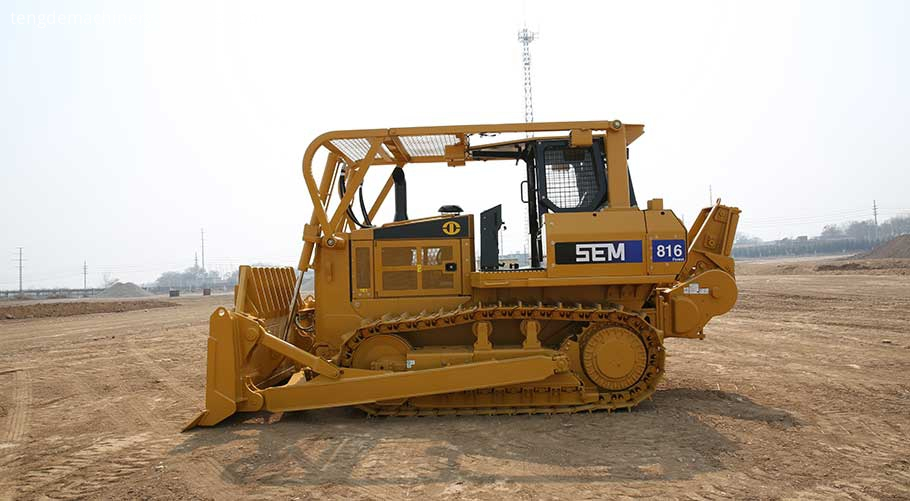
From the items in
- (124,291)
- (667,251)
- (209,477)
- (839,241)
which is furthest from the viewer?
(839,241)

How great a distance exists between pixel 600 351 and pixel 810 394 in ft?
10.4

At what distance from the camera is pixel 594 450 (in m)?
5.34

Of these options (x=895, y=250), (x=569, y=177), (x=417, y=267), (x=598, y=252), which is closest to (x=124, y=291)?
(x=417, y=267)

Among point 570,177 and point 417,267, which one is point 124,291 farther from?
point 570,177

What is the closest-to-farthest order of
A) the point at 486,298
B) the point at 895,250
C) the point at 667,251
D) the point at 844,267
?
the point at 667,251
the point at 486,298
the point at 844,267
the point at 895,250

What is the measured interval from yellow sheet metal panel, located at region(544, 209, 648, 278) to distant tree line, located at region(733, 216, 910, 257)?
99.8 m

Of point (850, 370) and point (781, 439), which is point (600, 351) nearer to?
point (781, 439)

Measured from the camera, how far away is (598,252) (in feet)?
21.2

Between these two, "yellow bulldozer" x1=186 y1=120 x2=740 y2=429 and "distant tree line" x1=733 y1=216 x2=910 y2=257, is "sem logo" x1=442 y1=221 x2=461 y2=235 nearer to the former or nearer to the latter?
"yellow bulldozer" x1=186 y1=120 x2=740 y2=429

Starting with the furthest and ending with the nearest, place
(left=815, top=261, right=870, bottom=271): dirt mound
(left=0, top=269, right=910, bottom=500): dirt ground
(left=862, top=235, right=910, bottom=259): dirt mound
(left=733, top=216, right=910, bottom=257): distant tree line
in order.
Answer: (left=733, top=216, right=910, bottom=257): distant tree line < (left=862, top=235, right=910, bottom=259): dirt mound < (left=815, top=261, right=870, bottom=271): dirt mound < (left=0, top=269, right=910, bottom=500): dirt ground

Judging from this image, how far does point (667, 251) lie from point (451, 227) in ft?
8.39

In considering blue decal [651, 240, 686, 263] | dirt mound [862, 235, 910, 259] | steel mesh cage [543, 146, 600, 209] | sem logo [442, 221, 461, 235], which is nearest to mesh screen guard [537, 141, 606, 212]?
steel mesh cage [543, 146, 600, 209]

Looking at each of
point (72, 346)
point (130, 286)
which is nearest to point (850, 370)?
point (72, 346)

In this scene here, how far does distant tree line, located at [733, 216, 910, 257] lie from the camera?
9809 centimetres
